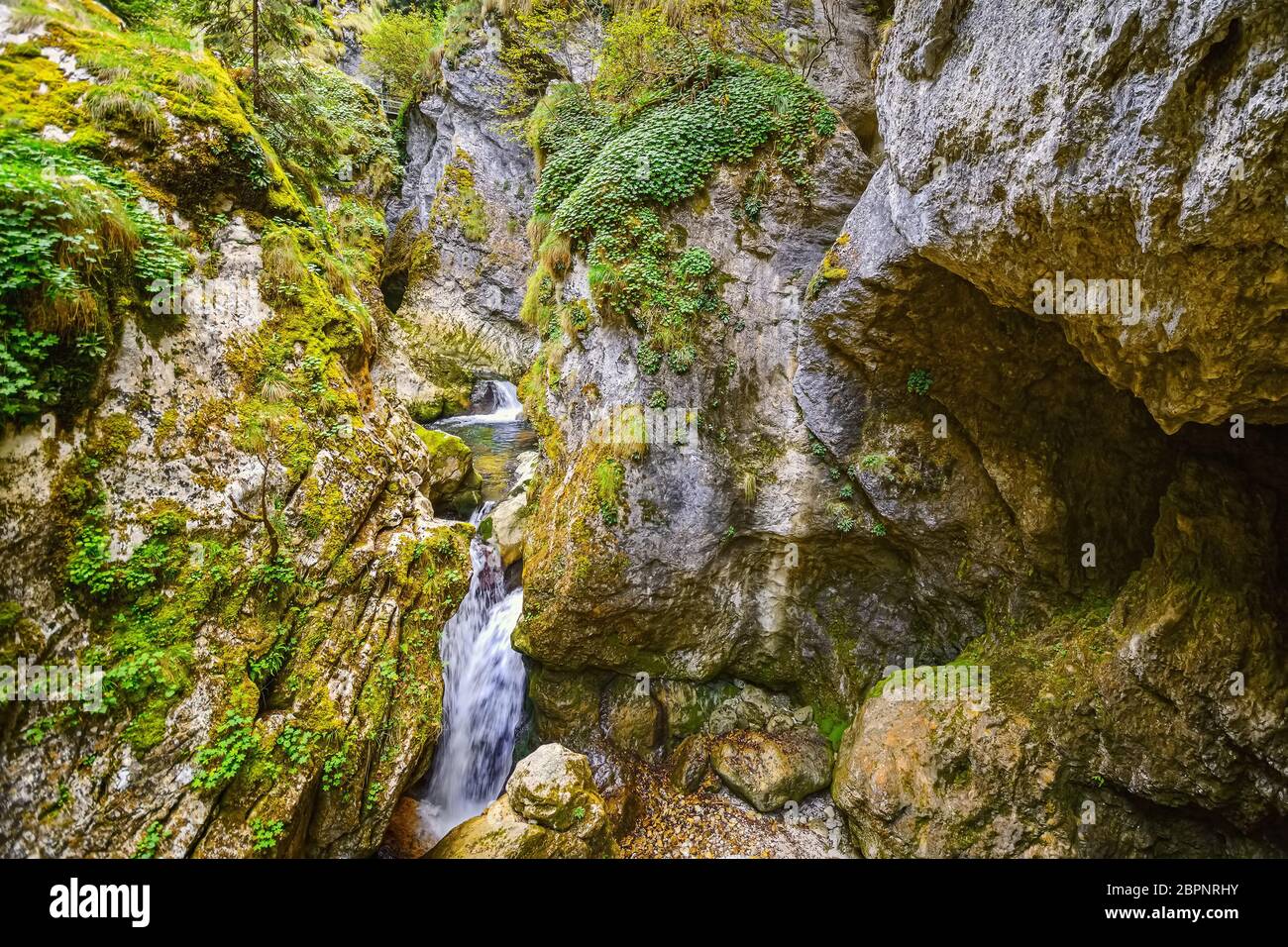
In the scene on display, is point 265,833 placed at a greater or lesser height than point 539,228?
lesser

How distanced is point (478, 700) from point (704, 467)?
5253 millimetres

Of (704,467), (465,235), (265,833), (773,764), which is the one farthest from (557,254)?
(465,235)

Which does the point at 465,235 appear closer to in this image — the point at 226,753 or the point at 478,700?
the point at 478,700

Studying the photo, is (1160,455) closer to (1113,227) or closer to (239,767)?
(1113,227)

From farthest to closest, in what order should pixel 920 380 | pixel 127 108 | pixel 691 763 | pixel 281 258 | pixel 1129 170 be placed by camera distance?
1. pixel 691 763
2. pixel 920 380
3. pixel 281 258
4. pixel 127 108
5. pixel 1129 170

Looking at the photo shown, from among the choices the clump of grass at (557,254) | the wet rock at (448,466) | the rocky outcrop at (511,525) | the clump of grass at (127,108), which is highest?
the clump of grass at (557,254)

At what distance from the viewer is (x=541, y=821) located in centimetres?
570

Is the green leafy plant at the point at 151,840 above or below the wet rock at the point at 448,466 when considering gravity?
below

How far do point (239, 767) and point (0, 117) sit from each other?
19.5 ft

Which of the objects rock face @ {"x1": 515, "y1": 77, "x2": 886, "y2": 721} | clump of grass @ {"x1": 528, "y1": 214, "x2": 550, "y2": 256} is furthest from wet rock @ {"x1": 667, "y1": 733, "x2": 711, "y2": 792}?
clump of grass @ {"x1": 528, "y1": 214, "x2": 550, "y2": 256}

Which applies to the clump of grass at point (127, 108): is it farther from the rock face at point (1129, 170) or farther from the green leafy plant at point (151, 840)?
the rock face at point (1129, 170)

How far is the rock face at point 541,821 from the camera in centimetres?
543

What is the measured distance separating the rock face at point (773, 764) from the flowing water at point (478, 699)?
3.48 metres

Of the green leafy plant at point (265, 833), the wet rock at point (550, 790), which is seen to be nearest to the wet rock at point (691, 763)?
the wet rock at point (550, 790)
